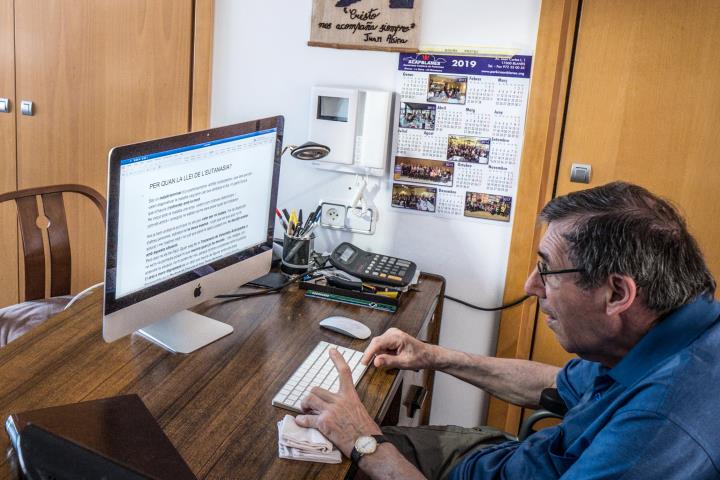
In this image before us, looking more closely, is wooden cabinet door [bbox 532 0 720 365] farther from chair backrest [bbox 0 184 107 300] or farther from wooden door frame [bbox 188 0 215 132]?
chair backrest [bbox 0 184 107 300]

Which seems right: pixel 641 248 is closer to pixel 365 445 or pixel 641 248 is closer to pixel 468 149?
pixel 365 445

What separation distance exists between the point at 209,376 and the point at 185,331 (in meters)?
0.20

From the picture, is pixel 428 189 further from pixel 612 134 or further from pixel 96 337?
pixel 96 337

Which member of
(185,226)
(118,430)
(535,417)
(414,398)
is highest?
(185,226)

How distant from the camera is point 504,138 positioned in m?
2.13

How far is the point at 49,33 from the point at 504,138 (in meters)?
1.67

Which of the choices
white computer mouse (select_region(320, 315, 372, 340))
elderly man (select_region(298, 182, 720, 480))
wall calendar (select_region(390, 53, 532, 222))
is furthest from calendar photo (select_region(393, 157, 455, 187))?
elderly man (select_region(298, 182, 720, 480))

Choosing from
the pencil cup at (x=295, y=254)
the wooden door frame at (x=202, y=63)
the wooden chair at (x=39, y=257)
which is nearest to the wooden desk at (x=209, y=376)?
the pencil cup at (x=295, y=254)

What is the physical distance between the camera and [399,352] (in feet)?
5.34

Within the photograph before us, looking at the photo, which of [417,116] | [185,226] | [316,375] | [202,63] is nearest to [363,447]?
[316,375]

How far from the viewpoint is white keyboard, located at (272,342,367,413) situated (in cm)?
140

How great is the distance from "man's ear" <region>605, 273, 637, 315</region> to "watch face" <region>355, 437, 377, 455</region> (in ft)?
1.53

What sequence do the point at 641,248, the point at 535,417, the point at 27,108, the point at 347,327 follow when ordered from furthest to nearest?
the point at 27,108 → the point at 347,327 → the point at 535,417 → the point at 641,248

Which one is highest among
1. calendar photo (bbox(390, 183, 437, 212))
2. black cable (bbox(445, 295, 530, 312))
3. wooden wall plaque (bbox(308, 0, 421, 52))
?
wooden wall plaque (bbox(308, 0, 421, 52))
